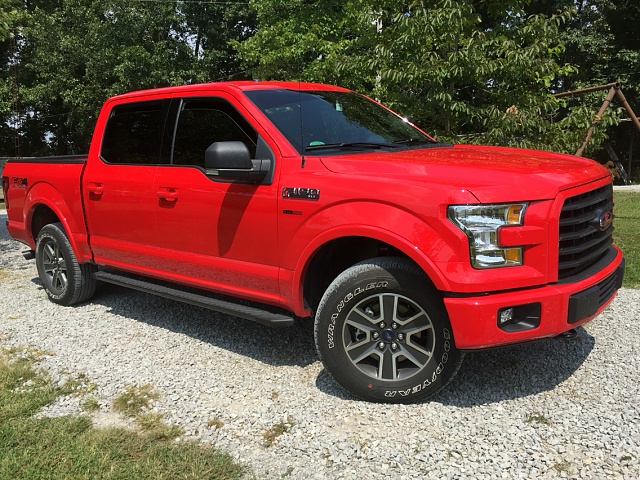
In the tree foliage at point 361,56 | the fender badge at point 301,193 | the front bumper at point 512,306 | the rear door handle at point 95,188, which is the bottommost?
the front bumper at point 512,306

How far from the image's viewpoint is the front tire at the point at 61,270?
5645mm

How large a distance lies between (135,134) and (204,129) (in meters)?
0.88

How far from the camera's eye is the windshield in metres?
3.94

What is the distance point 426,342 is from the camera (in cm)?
336

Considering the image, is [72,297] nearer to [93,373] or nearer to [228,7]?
[93,373]

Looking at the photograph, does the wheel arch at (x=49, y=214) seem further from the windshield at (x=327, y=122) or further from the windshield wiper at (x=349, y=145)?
the windshield wiper at (x=349, y=145)

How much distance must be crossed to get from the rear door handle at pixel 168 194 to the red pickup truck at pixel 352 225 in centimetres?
2

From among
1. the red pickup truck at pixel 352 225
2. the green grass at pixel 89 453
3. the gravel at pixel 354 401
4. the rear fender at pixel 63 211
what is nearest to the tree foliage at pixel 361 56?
the red pickup truck at pixel 352 225

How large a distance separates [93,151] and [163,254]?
1.43 metres

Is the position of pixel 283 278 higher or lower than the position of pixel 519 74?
lower

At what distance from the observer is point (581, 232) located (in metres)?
3.25

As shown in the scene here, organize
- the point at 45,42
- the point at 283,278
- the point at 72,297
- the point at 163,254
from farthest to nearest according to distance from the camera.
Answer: the point at 45,42 < the point at 72,297 < the point at 163,254 < the point at 283,278

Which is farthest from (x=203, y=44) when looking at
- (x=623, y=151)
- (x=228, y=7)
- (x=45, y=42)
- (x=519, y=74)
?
(x=519, y=74)

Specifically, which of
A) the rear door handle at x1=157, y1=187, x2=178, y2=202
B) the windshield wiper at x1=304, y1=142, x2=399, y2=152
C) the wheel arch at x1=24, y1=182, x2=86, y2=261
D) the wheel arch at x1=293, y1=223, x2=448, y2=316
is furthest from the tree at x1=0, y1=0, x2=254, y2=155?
the wheel arch at x1=293, y1=223, x2=448, y2=316
